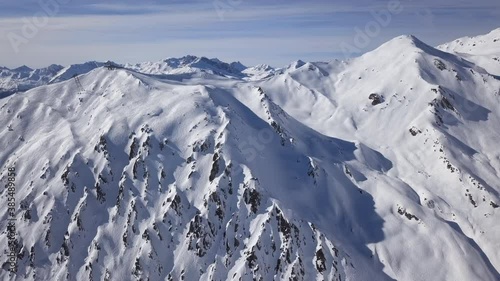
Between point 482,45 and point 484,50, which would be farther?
point 482,45

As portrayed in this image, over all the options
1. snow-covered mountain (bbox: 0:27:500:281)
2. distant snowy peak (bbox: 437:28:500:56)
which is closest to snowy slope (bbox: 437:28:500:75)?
distant snowy peak (bbox: 437:28:500:56)

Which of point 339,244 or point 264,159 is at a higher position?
point 264,159

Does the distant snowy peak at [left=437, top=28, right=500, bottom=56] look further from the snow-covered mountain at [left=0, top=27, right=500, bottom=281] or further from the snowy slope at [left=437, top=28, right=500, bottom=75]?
the snow-covered mountain at [left=0, top=27, right=500, bottom=281]

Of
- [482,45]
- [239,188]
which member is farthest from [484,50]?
[239,188]

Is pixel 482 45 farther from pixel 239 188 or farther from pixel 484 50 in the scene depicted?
pixel 239 188

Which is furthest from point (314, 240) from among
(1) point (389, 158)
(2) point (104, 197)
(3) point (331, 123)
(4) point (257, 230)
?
(3) point (331, 123)

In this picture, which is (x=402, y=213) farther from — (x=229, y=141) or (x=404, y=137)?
(x=229, y=141)
